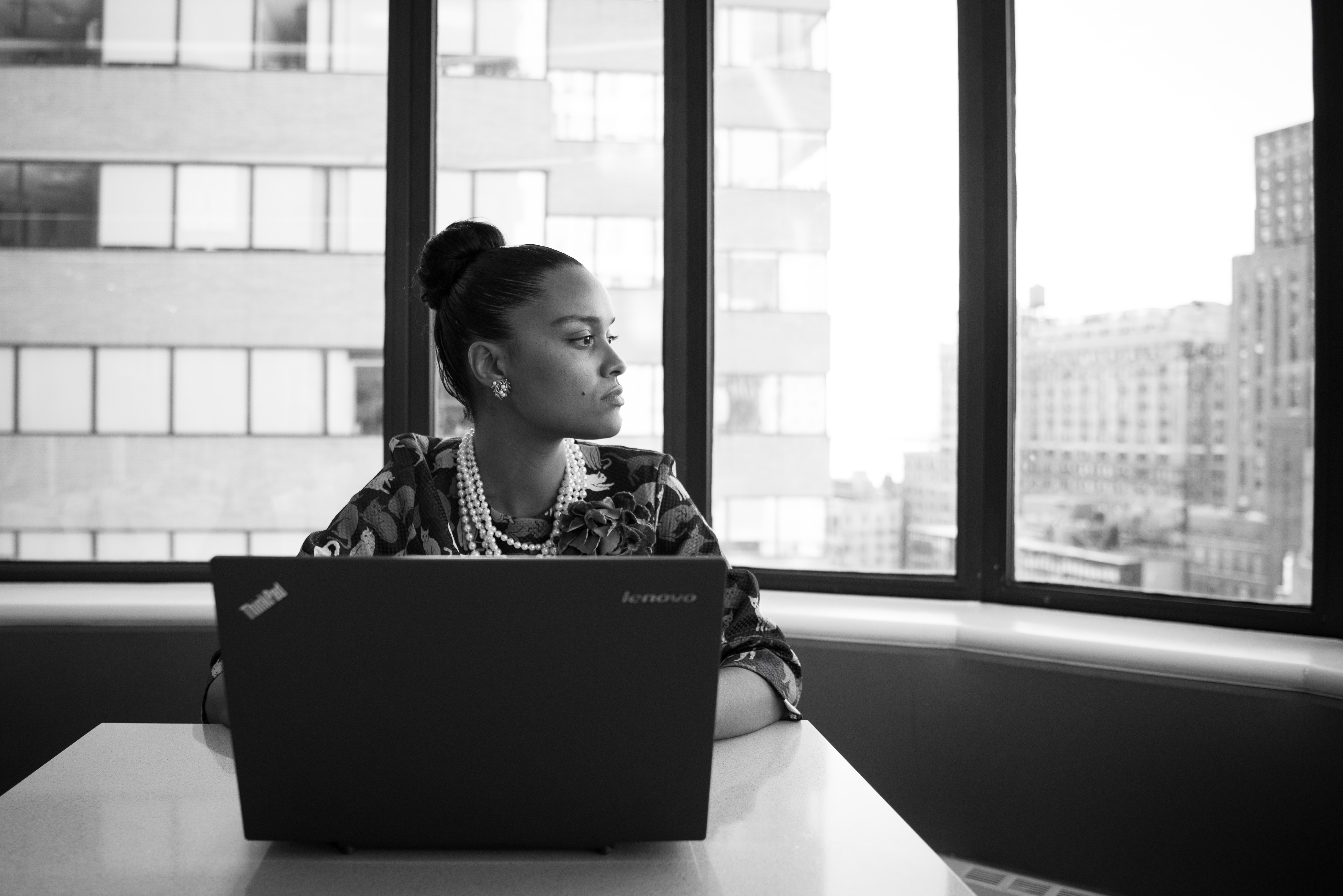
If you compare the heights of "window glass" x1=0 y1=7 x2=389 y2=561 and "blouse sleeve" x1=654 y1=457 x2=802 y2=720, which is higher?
"window glass" x1=0 y1=7 x2=389 y2=561

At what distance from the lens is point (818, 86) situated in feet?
9.20

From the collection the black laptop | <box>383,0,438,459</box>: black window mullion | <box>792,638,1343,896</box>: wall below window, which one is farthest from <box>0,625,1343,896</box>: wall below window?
the black laptop

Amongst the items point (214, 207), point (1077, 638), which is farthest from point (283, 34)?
point (1077, 638)

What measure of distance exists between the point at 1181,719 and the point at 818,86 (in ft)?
5.86

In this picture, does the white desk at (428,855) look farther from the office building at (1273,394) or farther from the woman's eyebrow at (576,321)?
the office building at (1273,394)

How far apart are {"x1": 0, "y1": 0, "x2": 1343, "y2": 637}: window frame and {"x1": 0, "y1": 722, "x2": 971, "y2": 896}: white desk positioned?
150cm

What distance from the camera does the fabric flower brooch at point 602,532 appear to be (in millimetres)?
1533

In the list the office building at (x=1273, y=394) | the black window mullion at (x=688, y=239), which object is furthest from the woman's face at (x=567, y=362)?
the office building at (x=1273, y=394)

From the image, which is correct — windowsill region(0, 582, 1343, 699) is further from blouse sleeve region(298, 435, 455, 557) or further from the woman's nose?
the woman's nose

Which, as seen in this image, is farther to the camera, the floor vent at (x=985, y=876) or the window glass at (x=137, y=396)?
the window glass at (x=137, y=396)

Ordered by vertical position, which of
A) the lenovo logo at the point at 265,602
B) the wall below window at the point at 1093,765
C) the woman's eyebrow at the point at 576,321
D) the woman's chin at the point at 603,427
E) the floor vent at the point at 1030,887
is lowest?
the floor vent at the point at 1030,887

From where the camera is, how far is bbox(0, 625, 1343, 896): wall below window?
191cm

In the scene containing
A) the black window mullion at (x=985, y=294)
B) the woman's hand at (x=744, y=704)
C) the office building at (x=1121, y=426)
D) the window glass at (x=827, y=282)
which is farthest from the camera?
the window glass at (x=827, y=282)

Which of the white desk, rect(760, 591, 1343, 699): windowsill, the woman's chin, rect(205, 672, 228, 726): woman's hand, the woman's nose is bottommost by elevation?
rect(760, 591, 1343, 699): windowsill
